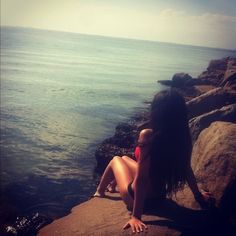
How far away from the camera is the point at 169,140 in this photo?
429 centimetres

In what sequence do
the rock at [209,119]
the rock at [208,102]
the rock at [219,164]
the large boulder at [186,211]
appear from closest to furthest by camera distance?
the large boulder at [186,211]
the rock at [219,164]
the rock at [209,119]
the rock at [208,102]

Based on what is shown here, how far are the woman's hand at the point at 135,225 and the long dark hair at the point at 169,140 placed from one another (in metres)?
0.57

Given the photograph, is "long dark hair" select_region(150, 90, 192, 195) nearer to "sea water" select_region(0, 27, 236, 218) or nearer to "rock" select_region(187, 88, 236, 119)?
"sea water" select_region(0, 27, 236, 218)

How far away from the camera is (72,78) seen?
106 feet

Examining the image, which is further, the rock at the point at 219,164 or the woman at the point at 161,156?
the rock at the point at 219,164

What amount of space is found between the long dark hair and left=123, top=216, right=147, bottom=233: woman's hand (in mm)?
571

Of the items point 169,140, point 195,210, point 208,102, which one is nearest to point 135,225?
point 195,210

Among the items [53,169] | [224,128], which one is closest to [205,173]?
[224,128]

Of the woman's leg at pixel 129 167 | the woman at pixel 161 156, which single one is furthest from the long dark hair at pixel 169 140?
the woman's leg at pixel 129 167

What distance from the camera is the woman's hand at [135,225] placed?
13.6 ft

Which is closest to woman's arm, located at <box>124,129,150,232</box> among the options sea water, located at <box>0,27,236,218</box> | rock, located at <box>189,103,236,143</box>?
sea water, located at <box>0,27,236,218</box>

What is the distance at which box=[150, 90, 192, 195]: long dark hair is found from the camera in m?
4.16

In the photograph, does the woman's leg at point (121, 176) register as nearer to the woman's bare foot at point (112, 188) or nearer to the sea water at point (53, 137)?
the woman's bare foot at point (112, 188)

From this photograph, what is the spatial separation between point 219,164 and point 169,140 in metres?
1.36
